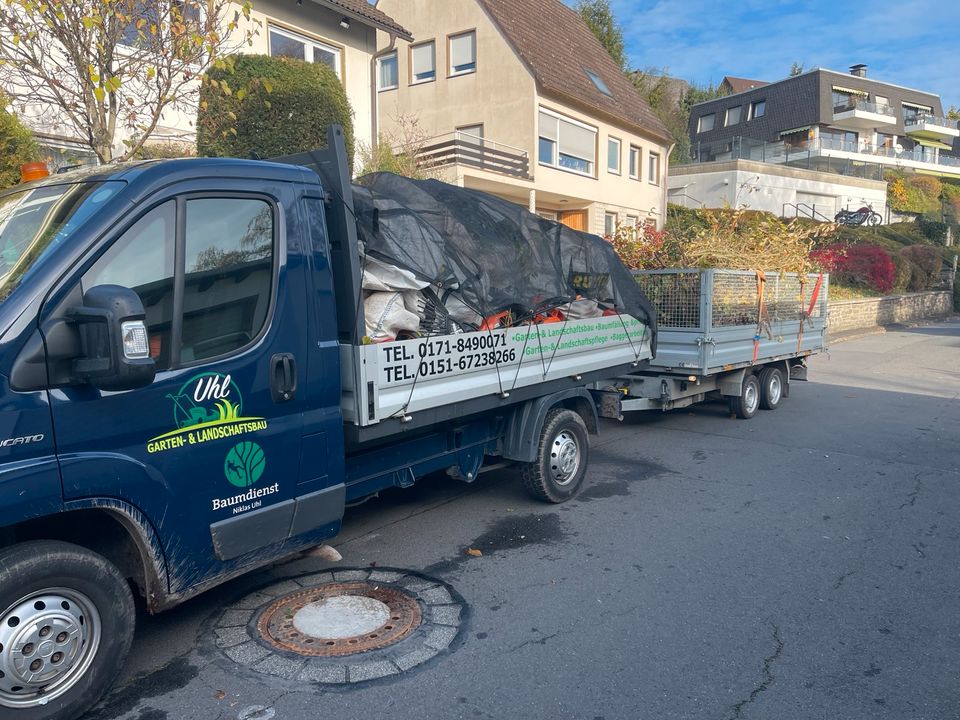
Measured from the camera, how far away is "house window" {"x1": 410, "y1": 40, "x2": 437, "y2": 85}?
23.8 meters

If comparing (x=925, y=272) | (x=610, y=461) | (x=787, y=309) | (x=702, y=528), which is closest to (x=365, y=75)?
(x=787, y=309)

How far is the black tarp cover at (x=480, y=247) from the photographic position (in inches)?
185

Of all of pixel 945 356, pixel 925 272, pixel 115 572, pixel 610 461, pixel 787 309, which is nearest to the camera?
pixel 115 572

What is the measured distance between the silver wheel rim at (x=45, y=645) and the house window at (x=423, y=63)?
22937mm

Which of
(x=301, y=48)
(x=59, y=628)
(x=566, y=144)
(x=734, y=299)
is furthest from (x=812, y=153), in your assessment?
(x=59, y=628)

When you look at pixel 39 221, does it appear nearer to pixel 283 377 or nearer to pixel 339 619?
pixel 283 377

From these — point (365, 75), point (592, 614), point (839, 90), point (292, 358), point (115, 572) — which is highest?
point (839, 90)

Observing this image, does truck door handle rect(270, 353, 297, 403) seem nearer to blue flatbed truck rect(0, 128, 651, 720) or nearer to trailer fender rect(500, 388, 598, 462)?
blue flatbed truck rect(0, 128, 651, 720)

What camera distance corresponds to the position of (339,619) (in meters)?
4.08

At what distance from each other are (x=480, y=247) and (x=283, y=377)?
209 cm

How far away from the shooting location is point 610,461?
25.3ft

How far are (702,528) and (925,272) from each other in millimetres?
30064

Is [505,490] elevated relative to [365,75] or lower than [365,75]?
lower

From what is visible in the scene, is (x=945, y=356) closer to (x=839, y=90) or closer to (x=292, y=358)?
(x=292, y=358)
